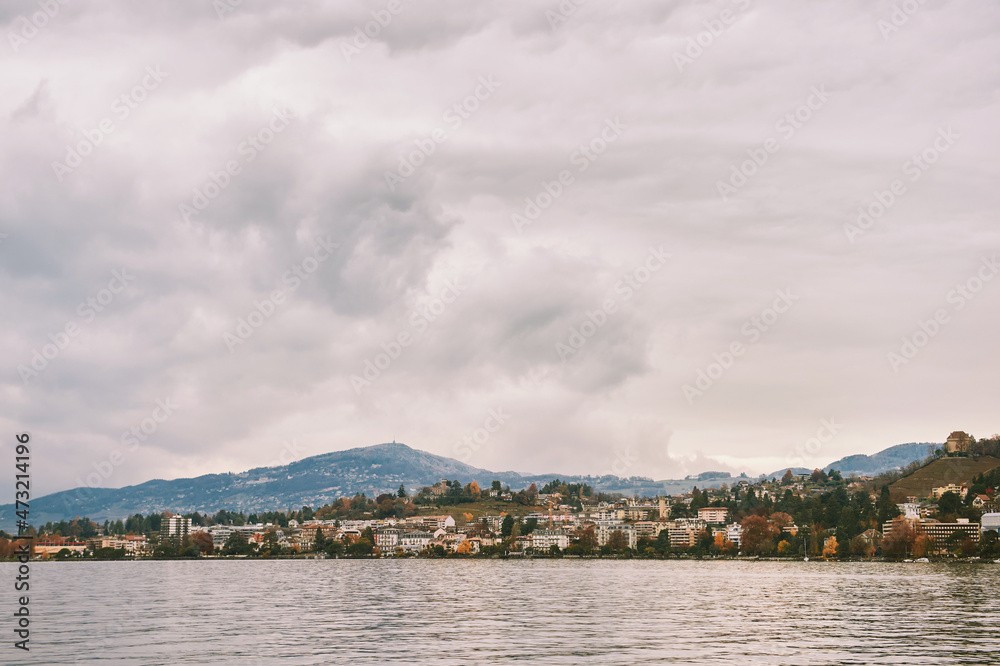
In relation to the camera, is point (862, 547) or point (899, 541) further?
point (862, 547)

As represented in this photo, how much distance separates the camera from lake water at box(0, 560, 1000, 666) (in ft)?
158

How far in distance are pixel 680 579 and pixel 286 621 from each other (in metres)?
73.8

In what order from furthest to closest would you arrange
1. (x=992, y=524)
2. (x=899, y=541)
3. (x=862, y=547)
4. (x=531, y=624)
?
1. (x=992, y=524)
2. (x=862, y=547)
3. (x=899, y=541)
4. (x=531, y=624)

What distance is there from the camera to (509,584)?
378ft

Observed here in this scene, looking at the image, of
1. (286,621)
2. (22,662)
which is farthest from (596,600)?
(22,662)

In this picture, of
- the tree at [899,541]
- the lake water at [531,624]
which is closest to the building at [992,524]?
the tree at [899,541]

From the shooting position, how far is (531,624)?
62750 millimetres

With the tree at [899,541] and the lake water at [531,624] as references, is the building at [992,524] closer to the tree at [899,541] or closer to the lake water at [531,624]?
the tree at [899,541]

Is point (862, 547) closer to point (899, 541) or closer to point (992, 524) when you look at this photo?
Result: point (899, 541)

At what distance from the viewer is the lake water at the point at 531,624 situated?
4828cm

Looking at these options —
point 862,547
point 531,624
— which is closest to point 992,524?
point 862,547

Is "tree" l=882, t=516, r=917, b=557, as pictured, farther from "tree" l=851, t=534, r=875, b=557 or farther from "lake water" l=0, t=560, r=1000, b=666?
"lake water" l=0, t=560, r=1000, b=666

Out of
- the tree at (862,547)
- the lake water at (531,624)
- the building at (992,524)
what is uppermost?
the lake water at (531,624)

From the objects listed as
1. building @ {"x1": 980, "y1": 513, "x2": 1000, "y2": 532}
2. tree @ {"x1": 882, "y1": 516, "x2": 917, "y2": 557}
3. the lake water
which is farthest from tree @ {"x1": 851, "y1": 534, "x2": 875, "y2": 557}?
the lake water
